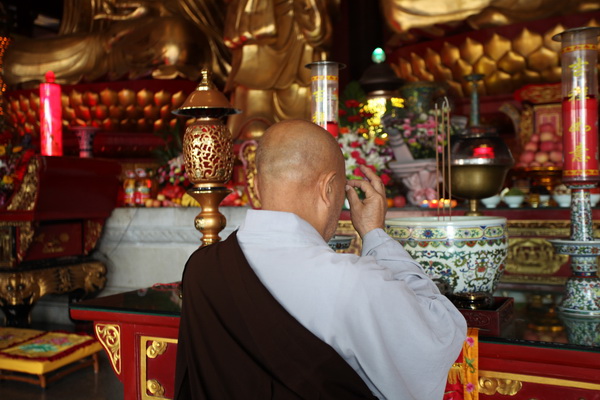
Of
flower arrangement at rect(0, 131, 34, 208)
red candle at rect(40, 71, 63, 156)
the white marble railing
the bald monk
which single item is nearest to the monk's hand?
the bald monk

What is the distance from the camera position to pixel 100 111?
5102 millimetres

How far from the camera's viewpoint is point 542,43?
388 centimetres

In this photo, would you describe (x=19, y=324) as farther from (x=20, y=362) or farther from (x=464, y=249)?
(x=464, y=249)

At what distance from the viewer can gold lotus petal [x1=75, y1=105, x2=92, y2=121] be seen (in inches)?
202

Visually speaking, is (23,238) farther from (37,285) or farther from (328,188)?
(328,188)

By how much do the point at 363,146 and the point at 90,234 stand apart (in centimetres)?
166

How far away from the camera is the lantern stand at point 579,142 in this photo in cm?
140

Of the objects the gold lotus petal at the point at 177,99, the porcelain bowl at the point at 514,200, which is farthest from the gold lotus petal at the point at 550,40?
the gold lotus petal at the point at 177,99

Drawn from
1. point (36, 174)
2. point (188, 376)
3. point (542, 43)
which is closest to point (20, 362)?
point (36, 174)

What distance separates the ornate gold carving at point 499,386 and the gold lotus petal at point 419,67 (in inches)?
134

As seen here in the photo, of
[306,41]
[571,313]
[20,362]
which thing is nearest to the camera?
[571,313]

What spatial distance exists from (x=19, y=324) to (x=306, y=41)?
2.66 metres

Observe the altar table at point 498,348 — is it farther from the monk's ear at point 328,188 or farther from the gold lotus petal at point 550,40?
the gold lotus petal at point 550,40

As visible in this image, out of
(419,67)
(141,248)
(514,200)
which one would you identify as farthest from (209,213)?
(419,67)
